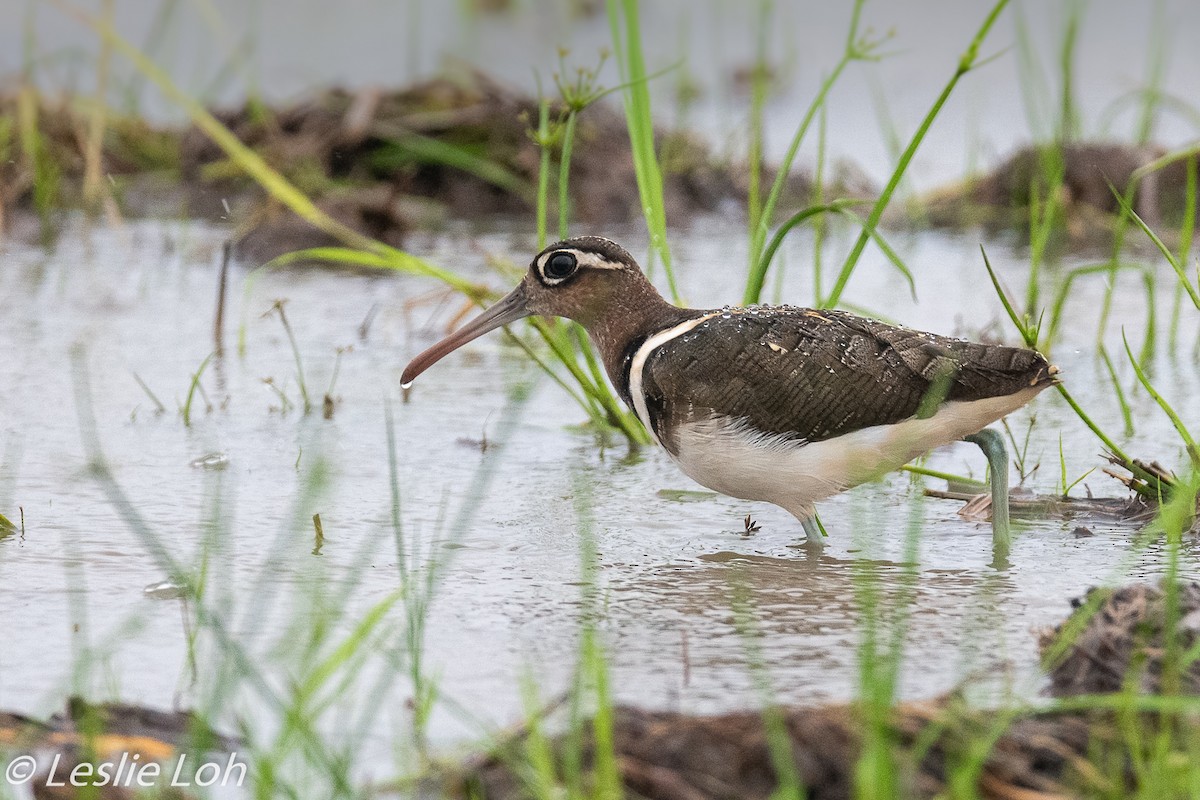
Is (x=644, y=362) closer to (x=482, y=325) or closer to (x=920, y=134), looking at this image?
(x=482, y=325)

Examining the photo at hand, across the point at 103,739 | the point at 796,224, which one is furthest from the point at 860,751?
the point at 796,224

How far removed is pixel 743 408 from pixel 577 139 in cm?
476

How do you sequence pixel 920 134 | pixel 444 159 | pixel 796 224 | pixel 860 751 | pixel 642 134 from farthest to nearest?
pixel 444 159
pixel 642 134
pixel 796 224
pixel 920 134
pixel 860 751

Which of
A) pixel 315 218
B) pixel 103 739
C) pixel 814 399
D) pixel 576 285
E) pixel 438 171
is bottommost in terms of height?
pixel 103 739

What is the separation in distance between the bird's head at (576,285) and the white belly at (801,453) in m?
0.68

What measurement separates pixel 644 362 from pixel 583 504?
0.61m

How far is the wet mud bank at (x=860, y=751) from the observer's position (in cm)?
260

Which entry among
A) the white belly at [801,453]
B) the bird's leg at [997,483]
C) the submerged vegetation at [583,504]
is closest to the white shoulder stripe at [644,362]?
the white belly at [801,453]

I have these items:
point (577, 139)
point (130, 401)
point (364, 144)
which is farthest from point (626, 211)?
point (130, 401)

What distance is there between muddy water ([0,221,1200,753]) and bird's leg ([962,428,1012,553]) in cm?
4

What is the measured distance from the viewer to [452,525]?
4.34 m

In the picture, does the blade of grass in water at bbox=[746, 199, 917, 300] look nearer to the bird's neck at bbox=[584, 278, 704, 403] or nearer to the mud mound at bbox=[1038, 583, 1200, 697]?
the bird's neck at bbox=[584, 278, 704, 403]

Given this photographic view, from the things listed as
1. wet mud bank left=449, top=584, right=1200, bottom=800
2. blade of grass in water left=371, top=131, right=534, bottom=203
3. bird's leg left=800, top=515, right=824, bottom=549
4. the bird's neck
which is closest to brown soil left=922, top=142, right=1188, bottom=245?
blade of grass in water left=371, top=131, right=534, bottom=203

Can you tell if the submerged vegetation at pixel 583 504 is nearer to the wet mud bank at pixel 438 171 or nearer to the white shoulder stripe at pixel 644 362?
the wet mud bank at pixel 438 171
